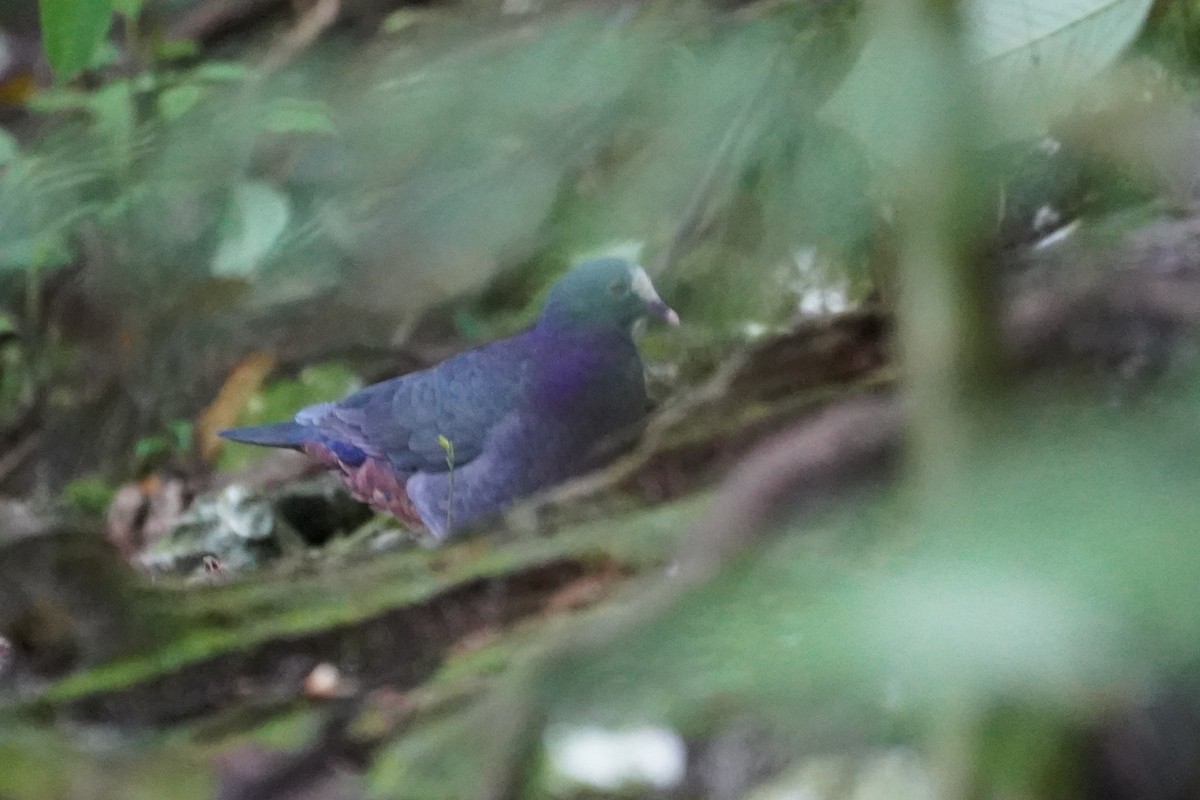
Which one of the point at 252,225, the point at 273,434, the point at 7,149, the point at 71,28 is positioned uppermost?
the point at 71,28

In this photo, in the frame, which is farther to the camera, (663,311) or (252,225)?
(252,225)

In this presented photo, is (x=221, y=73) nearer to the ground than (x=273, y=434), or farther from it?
farther from it

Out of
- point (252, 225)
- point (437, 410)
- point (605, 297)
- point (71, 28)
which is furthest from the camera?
point (252, 225)

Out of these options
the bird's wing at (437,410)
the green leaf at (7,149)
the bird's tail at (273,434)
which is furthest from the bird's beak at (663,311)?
the green leaf at (7,149)

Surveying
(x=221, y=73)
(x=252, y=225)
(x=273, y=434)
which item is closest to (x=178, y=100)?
(x=221, y=73)

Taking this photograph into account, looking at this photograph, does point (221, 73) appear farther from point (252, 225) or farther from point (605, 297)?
point (605, 297)

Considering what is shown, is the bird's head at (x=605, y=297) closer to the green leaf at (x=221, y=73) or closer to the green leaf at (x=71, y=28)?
the green leaf at (x=71, y=28)

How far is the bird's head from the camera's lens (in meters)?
0.90

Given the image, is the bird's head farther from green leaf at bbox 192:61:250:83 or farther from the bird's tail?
green leaf at bbox 192:61:250:83

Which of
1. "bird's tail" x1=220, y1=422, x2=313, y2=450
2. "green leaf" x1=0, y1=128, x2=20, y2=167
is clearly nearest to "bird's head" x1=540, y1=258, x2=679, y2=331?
"bird's tail" x1=220, y1=422, x2=313, y2=450

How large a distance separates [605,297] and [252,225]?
0.66m

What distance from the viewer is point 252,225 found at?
1.41 metres

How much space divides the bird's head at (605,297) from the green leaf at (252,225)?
552mm

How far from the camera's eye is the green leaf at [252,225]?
140 cm
